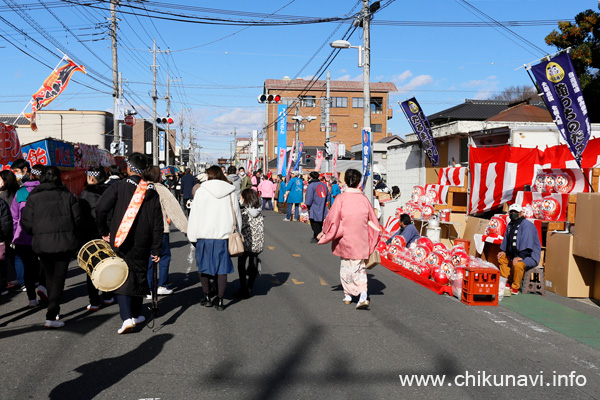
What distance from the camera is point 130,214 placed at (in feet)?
18.3

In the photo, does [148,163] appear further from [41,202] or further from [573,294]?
[573,294]

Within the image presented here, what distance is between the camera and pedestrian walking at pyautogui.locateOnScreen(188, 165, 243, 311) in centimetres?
652

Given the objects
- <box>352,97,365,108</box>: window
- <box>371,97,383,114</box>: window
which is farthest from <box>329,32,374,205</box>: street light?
<box>371,97,383,114</box>: window

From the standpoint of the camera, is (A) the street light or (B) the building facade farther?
(B) the building facade

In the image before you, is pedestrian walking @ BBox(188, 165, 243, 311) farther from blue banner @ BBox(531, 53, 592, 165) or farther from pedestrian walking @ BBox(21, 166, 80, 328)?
blue banner @ BBox(531, 53, 592, 165)

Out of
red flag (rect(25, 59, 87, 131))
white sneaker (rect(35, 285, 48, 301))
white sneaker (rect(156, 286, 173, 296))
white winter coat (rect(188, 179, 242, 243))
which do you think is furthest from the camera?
red flag (rect(25, 59, 87, 131))

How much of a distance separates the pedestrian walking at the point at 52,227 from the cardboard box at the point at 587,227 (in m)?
7.03

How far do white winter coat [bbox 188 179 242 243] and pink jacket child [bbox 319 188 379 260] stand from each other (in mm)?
1461

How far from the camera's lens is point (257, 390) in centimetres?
412

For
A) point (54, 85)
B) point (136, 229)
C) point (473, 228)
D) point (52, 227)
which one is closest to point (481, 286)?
point (473, 228)

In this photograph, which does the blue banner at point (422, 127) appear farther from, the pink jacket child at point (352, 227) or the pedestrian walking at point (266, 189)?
the pink jacket child at point (352, 227)

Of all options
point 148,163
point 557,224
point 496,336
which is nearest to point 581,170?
point 557,224

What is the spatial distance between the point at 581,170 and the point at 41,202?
8470 millimetres

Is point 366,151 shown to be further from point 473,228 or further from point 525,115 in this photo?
point 473,228
